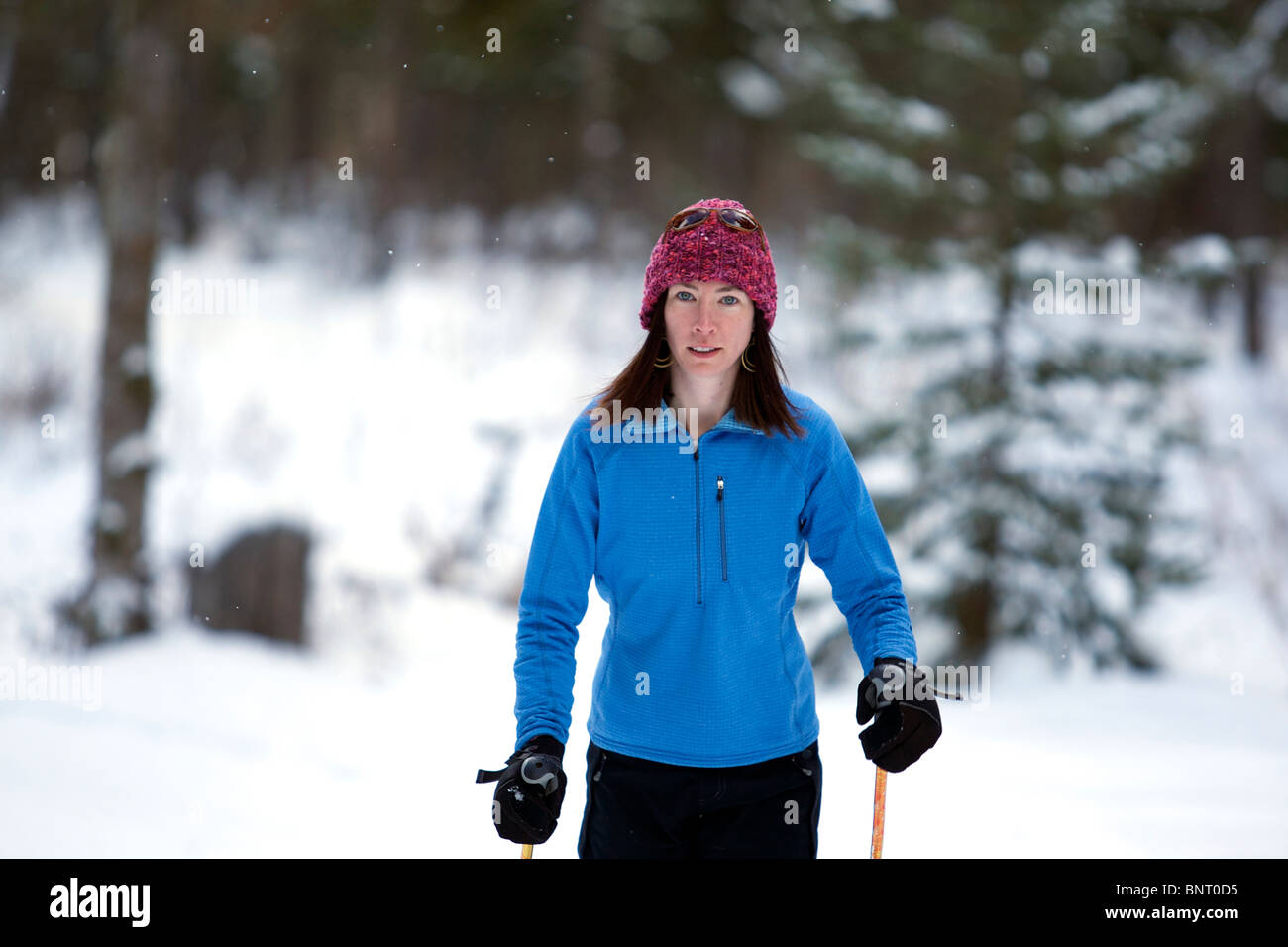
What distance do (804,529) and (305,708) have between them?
14.0ft

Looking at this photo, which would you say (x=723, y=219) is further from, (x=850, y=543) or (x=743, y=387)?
(x=850, y=543)

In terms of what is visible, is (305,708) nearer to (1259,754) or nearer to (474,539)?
(474,539)

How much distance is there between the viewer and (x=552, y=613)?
1817 millimetres

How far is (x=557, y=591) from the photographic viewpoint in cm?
183

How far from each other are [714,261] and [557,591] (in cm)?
68

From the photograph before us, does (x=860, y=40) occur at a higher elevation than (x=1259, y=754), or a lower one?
higher

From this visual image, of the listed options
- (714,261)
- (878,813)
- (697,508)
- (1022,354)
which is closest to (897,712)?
(878,813)

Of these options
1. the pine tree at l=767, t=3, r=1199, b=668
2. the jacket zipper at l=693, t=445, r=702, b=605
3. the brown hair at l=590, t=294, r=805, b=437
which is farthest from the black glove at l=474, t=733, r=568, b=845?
the pine tree at l=767, t=3, r=1199, b=668

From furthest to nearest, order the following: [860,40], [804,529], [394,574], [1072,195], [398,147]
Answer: [398,147], [860,40], [394,574], [1072,195], [804,529]

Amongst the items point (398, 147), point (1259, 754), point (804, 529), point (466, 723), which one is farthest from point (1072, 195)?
point (398, 147)

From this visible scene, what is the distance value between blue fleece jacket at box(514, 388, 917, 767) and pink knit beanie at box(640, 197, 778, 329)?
0.25 meters

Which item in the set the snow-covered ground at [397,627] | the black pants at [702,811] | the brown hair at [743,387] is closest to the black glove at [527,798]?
the black pants at [702,811]

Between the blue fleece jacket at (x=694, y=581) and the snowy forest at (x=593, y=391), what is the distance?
6.80 ft

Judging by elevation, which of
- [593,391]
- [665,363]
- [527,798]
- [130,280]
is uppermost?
[130,280]
